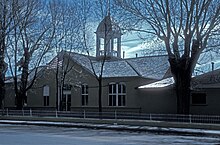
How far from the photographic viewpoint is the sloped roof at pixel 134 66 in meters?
39.0

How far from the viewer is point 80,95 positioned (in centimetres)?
4144

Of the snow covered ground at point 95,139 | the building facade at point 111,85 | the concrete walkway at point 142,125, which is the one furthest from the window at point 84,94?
the snow covered ground at point 95,139

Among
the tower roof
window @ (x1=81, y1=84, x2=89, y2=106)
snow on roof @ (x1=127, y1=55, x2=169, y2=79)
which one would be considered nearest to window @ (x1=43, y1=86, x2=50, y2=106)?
window @ (x1=81, y1=84, x2=89, y2=106)

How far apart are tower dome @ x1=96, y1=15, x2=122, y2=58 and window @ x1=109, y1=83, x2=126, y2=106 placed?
12.2 ft

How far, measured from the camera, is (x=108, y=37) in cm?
3772

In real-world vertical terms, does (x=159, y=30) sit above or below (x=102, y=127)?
above

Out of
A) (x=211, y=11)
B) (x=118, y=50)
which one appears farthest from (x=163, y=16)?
(x=118, y=50)

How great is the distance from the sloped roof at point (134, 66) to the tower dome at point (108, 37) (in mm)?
1649

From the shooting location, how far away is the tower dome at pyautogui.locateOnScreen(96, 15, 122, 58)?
33.6 m

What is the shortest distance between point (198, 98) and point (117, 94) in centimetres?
853

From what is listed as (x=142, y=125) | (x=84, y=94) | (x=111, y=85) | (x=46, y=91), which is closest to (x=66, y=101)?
(x=46, y=91)

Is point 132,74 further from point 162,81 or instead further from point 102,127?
point 102,127

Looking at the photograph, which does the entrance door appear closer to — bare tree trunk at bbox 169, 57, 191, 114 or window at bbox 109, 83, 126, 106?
window at bbox 109, 83, 126, 106

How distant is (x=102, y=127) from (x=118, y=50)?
2063 centimetres
